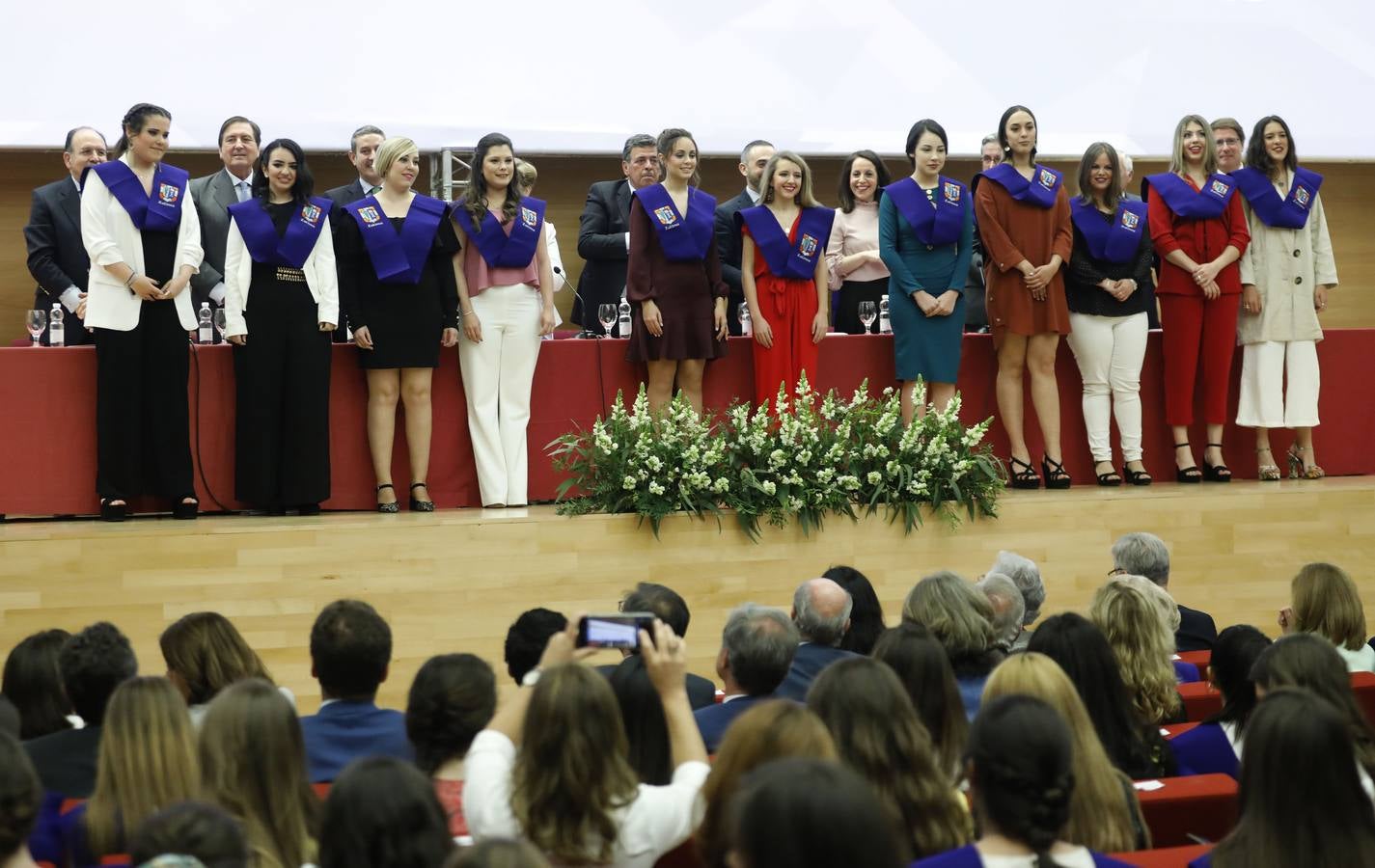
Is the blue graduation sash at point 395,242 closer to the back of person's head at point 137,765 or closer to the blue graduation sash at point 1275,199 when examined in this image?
the blue graduation sash at point 1275,199

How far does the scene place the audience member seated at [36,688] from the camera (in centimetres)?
341

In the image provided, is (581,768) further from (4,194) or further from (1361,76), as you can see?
(1361,76)

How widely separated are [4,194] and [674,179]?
178 inches

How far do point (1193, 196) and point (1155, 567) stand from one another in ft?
8.75

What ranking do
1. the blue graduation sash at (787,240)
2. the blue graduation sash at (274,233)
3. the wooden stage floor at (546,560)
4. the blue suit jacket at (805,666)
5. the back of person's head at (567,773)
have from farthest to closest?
the blue graduation sash at (787,240) < the blue graduation sash at (274,233) < the wooden stage floor at (546,560) < the blue suit jacket at (805,666) < the back of person's head at (567,773)

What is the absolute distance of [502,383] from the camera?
21.7 ft

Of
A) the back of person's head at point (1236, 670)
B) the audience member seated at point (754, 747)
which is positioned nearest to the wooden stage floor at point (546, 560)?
the back of person's head at point (1236, 670)

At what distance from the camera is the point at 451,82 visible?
902cm

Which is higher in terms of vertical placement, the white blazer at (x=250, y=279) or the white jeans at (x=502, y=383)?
the white blazer at (x=250, y=279)

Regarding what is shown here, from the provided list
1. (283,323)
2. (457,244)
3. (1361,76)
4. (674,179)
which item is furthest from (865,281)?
(1361,76)

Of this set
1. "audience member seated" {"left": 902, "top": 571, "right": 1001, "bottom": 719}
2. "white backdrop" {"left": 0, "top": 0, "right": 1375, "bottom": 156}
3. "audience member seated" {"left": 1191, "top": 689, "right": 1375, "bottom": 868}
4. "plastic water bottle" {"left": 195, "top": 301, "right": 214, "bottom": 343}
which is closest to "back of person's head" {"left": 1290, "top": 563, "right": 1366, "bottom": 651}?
"audience member seated" {"left": 902, "top": 571, "right": 1001, "bottom": 719}

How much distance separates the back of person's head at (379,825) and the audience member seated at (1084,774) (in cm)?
103

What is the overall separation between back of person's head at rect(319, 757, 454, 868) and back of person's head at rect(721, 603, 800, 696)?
4.35 feet

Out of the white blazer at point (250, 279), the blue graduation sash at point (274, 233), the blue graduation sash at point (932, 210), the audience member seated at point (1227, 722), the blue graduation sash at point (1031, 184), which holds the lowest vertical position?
the audience member seated at point (1227, 722)
